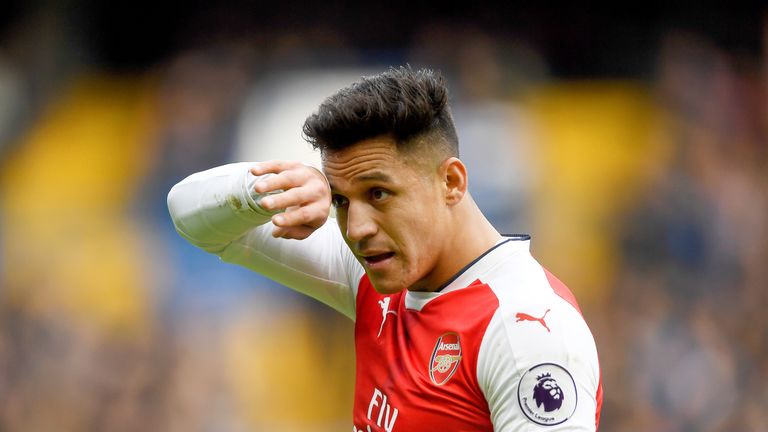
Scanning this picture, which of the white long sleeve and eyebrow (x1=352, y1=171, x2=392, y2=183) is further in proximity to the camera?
the white long sleeve

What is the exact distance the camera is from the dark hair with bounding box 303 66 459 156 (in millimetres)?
2395

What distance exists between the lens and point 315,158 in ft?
21.1

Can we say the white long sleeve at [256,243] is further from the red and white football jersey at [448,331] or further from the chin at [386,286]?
the chin at [386,286]

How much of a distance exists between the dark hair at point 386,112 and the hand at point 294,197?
0.51 ft

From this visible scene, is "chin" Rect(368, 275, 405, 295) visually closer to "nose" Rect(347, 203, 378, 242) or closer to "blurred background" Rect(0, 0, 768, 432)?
"nose" Rect(347, 203, 378, 242)

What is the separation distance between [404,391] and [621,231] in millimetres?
4168

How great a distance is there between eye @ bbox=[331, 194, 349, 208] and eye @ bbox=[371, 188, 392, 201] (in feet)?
0.23

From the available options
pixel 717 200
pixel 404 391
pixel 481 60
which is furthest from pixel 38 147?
pixel 404 391

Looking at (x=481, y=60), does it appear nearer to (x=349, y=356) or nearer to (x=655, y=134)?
(x=655, y=134)

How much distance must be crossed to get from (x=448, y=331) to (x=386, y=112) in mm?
560

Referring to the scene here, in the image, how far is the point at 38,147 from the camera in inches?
274

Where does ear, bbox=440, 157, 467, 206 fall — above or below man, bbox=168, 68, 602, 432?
above

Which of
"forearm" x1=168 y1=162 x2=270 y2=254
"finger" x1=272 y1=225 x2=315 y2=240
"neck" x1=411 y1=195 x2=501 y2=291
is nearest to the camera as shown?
"finger" x1=272 y1=225 x2=315 y2=240

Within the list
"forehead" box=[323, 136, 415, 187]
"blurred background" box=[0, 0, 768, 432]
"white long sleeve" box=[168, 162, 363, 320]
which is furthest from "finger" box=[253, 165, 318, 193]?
"blurred background" box=[0, 0, 768, 432]
